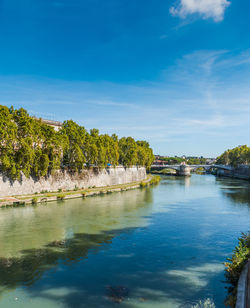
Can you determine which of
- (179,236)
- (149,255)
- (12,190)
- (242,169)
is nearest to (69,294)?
(149,255)

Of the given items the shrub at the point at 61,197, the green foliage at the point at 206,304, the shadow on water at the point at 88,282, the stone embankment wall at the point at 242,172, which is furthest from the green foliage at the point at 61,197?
the stone embankment wall at the point at 242,172

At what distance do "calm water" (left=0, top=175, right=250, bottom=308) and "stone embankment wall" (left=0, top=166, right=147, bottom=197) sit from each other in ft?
19.5

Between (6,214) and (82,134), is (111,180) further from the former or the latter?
(6,214)

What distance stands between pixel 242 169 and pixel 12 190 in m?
78.7

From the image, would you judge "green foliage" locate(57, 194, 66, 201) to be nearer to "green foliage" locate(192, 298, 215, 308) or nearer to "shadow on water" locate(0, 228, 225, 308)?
"shadow on water" locate(0, 228, 225, 308)

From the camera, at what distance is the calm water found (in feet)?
34.6

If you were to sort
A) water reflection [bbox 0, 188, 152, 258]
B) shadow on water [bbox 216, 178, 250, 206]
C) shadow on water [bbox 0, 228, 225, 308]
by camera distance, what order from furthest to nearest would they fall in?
shadow on water [bbox 216, 178, 250, 206]
water reflection [bbox 0, 188, 152, 258]
shadow on water [bbox 0, 228, 225, 308]

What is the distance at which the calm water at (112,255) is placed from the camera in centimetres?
1055

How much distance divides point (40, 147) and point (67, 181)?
7.94 metres

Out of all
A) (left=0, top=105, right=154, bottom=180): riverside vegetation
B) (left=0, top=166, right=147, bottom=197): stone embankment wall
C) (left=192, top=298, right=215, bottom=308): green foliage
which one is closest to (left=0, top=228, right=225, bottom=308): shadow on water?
(left=192, top=298, right=215, bottom=308): green foliage

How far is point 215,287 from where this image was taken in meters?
11.2

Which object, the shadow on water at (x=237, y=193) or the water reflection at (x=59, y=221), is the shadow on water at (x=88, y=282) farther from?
the shadow on water at (x=237, y=193)

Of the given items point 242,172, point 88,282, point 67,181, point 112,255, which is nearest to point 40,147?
→ point 67,181

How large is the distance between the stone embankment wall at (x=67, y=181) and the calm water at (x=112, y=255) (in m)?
5.95
